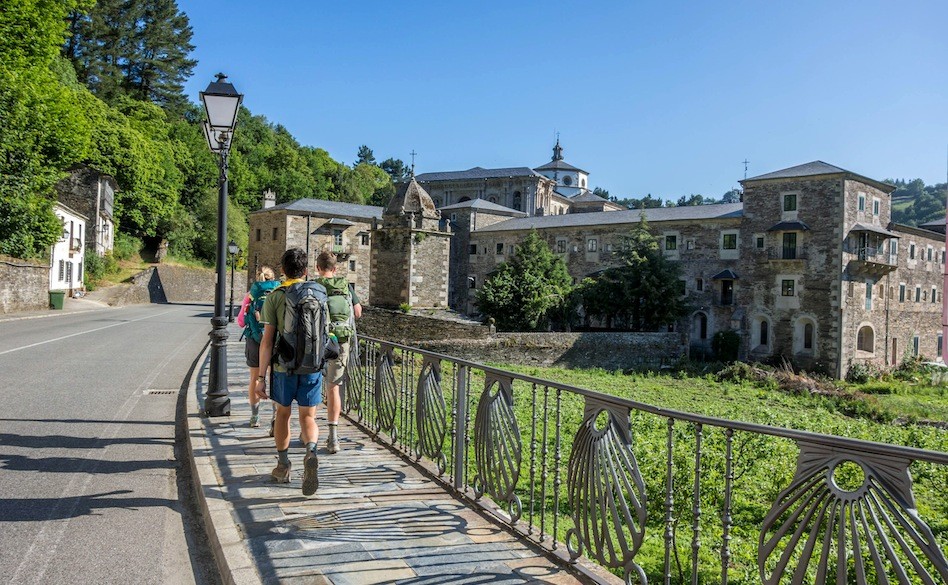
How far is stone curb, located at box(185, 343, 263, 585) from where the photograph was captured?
13.0 feet

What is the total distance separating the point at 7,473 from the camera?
20.1 ft

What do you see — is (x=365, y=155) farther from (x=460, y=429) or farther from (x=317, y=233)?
(x=460, y=429)

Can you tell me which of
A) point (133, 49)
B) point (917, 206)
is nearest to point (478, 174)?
point (133, 49)

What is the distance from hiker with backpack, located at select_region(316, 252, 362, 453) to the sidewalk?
1.48ft

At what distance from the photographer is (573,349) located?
34.4 meters

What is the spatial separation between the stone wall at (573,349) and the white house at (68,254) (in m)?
21.5

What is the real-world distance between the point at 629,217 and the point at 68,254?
36.0 m

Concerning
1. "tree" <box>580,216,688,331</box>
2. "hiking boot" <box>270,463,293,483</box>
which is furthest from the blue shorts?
"tree" <box>580,216,688,331</box>

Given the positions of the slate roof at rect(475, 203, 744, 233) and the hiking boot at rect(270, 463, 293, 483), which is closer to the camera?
the hiking boot at rect(270, 463, 293, 483)

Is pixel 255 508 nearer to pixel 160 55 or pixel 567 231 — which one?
pixel 567 231

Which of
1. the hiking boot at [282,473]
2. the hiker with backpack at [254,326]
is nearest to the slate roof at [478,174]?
the hiker with backpack at [254,326]

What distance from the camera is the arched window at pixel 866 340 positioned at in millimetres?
40703

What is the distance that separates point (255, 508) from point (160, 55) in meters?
69.6

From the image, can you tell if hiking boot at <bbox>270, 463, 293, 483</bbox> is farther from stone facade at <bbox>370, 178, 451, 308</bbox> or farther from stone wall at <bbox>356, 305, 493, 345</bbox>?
stone facade at <bbox>370, 178, 451, 308</bbox>
